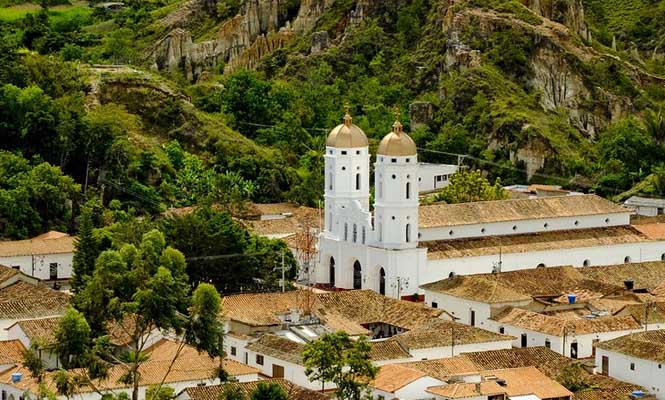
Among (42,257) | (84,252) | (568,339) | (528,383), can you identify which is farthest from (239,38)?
(528,383)

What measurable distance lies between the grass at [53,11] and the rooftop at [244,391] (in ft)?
197

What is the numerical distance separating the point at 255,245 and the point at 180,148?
65.8 ft

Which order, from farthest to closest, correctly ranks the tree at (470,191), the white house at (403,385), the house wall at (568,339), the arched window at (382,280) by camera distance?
A: 1. the tree at (470,191)
2. the arched window at (382,280)
3. the house wall at (568,339)
4. the white house at (403,385)

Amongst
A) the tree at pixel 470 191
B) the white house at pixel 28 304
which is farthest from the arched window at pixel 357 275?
the white house at pixel 28 304

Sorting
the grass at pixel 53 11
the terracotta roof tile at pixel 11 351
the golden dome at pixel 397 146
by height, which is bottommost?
the terracotta roof tile at pixel 11 351

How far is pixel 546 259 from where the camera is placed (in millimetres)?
88500

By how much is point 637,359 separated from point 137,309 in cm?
1751

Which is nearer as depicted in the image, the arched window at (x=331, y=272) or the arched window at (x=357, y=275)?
the arched window at (x=357, y=275)

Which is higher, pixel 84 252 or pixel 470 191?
pixel 470 191

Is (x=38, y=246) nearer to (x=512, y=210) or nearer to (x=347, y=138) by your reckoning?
(x=347, y=138)

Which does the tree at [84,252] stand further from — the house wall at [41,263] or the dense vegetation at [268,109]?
the house wall at [41,263]

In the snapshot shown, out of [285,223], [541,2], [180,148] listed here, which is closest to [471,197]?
[285,223]

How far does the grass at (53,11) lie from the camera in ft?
411

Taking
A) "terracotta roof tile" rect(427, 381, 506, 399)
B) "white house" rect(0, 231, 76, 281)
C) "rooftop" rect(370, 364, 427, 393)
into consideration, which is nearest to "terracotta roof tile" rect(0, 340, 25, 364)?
"rooftop" rect(370, 364, 427, 393)
